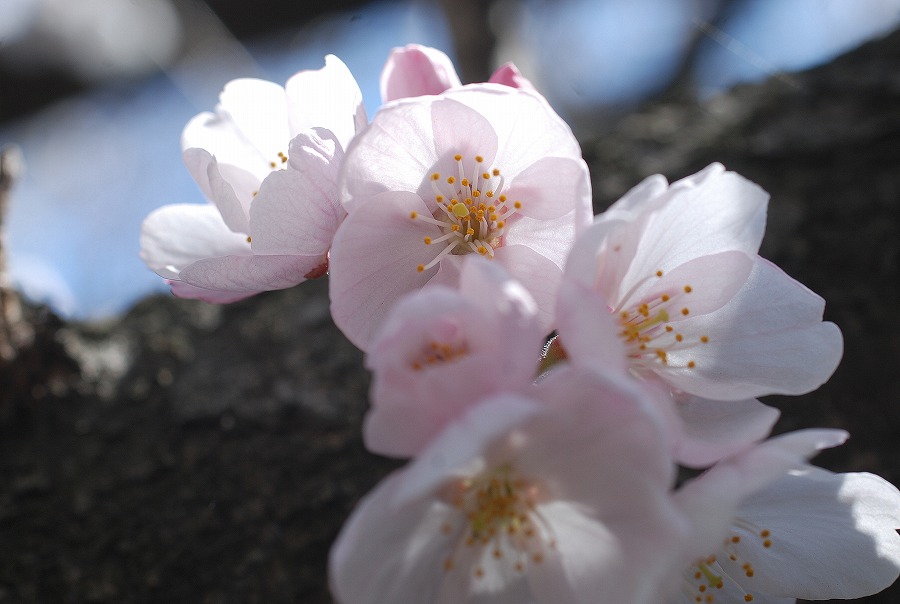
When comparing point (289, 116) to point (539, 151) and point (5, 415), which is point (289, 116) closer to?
point (539, 151)

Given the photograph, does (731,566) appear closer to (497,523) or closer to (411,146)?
(497,523)

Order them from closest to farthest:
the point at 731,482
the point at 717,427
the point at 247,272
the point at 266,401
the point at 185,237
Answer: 1. the point at 731,482
2. the point at 717,427
3. the point at 247,272
4. the point at 185,237
5. the point at 266,401

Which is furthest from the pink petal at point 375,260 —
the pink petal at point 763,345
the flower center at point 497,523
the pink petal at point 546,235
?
the pink petal at point 763,345

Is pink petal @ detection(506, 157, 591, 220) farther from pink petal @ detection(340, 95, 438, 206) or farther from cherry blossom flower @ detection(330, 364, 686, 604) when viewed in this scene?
cherry blossom flower @ detection(330, 364, 686, 604)

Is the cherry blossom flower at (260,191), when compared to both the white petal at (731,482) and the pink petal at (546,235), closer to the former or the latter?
the pink petal at (546,235)

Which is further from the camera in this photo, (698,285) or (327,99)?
(327,99)

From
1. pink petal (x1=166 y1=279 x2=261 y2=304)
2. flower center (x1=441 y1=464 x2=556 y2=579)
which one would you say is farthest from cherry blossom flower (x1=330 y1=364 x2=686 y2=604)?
pink petal (x1=166 y1=279 x2=261 y2=304)

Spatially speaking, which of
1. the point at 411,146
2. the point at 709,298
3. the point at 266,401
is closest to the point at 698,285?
the point at 709,298
